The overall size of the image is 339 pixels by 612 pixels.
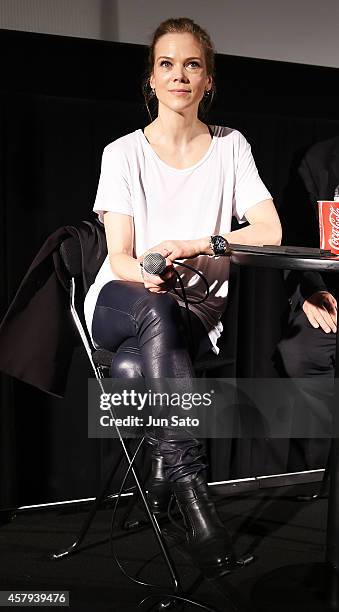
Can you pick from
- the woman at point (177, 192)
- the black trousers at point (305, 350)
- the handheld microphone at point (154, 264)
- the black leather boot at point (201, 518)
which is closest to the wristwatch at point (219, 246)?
the handheld microphone at point (154, 264)

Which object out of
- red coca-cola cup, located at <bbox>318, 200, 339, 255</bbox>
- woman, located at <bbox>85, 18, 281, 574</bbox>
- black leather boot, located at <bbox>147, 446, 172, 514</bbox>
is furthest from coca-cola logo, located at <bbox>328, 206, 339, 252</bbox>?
black leather boot, located at <bbox>147, 446, 172, 514</bbox>

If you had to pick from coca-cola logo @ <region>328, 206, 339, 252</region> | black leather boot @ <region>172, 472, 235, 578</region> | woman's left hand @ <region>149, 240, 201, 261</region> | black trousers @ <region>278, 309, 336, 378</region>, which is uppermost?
coca-cola logo @ <region>328, 206, 339, 252</region>

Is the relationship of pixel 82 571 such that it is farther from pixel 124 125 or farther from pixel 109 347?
pixel 124 125

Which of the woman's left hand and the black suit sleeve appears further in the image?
the black suit sleeve

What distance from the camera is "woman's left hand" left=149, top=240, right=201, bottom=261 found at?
2.02m

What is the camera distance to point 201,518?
1946mm

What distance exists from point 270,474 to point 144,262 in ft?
5.80

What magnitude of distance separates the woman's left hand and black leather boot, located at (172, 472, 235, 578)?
65 cm

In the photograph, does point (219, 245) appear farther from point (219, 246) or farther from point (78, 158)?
point (78, 158)

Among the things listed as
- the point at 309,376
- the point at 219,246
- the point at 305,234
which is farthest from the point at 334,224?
the point at 309,376

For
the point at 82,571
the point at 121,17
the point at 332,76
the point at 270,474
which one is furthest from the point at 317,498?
the point at 121,17

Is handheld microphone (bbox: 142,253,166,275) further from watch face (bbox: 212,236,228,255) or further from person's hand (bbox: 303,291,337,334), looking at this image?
person's hand (bbox: 303,291,337,334)

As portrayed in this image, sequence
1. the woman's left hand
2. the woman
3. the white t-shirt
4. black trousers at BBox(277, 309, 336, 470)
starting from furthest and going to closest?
black trousers at BBox(277, 309, 336, 470), the white t-shirt, the woman, the woman's left hand

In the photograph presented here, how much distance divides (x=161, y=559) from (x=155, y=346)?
88cm
